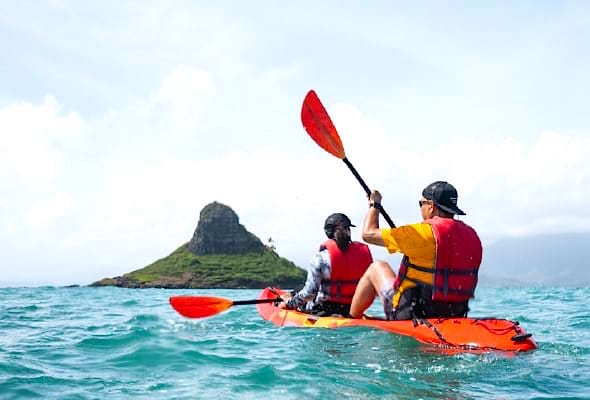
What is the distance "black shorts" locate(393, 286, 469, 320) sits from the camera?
26.4ft

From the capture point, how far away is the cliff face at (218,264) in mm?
95438

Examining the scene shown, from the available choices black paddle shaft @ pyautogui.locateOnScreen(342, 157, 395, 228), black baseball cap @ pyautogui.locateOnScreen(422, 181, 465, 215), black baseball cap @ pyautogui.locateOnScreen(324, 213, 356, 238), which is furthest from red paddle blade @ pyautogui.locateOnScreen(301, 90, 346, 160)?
black baseball cap @ pyautogui.locateOnScreen(422, 181, 465, 215)

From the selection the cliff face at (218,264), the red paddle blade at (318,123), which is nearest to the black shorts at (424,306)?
the red paddle blade at (318,123)

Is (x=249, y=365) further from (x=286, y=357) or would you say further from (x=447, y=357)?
A: (x=447, y=357)

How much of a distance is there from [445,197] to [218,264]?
9754 centimetres

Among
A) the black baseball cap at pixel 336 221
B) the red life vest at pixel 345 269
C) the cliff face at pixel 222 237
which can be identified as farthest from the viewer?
the cliff face at pixel 222 237

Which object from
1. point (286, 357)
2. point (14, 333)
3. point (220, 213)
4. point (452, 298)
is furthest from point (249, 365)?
point (220, 213)

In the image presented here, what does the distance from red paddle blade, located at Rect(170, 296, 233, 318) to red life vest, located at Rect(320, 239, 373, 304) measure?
208 cm

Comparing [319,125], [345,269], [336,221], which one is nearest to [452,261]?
[345,269]

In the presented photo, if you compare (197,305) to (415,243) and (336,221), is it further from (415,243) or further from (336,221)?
(415,243)

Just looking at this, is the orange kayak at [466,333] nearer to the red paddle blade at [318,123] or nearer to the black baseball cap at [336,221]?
the black baseball cap at [336,221]

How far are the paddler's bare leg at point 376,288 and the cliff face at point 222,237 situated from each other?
330 ft

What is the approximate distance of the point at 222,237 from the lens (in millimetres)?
110812

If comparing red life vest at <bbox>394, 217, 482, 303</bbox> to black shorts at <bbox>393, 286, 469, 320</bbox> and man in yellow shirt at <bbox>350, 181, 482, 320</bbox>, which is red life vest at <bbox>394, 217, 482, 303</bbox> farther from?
black shorts at <bbox>393, 286, 469, 320</bbox>
